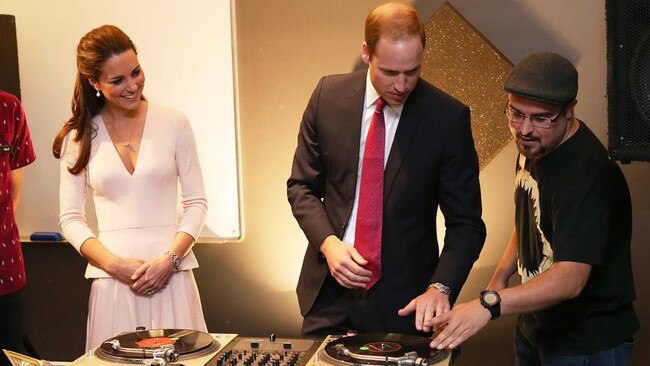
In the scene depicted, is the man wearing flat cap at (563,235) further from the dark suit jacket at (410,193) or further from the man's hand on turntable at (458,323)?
the dark suit jacket at (410,193)

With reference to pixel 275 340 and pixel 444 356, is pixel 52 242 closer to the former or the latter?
pixel 275 340

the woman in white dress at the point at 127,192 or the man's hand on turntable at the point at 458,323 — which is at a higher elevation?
the woman in white dress at the point at 127,192

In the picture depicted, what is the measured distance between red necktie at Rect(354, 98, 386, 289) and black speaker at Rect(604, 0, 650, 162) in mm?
652

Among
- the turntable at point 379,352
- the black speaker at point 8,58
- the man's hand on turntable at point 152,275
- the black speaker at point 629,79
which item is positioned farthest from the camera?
the black speaker at point 8,58

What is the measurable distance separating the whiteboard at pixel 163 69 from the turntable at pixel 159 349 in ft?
5.74

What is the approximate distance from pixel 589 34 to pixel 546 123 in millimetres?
1510

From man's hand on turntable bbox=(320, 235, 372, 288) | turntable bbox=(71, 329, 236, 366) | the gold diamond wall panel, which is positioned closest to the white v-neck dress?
turntable bbox=(71, 329, 236, 366)

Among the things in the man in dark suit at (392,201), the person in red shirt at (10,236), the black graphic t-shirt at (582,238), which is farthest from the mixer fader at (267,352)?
the person in red shirt at (10,236)

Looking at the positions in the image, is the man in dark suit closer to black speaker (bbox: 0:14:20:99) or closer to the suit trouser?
the suit trouser

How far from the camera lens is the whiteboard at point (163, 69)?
4020mm

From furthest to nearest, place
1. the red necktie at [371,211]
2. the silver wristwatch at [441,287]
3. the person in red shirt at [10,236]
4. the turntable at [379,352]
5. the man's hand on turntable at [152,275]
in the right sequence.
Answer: the person in red shirt at [10,236]
the man's hand on turntable at [152,275]
the red necktie at [371,211]
the silver wristwatch at [441,287]
the turntable at [379,352]

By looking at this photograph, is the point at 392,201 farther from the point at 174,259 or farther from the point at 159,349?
the point at 174,259

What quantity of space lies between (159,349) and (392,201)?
0.83m

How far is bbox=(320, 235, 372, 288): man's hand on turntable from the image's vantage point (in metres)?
2.36
